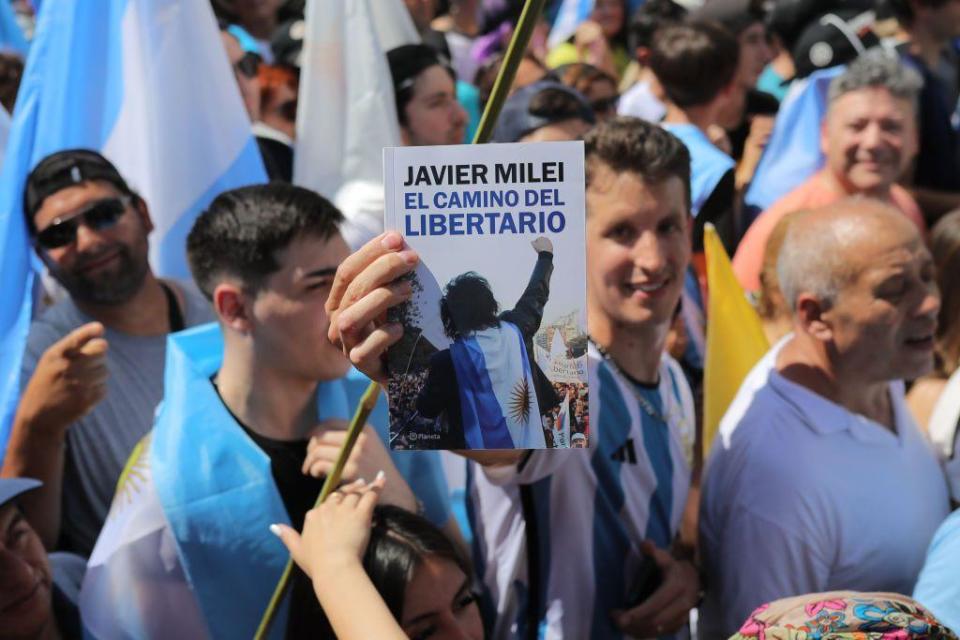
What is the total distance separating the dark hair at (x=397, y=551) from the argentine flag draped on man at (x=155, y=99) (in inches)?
63.9

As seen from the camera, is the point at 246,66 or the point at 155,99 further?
the point at 246,66

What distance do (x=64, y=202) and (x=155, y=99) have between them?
0.62 metres

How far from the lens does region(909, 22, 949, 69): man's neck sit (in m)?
5.52

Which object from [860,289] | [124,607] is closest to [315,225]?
[124,607]

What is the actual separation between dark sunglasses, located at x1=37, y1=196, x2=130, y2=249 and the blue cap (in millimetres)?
785

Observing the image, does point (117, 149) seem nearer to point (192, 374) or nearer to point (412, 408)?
point (192, 374)

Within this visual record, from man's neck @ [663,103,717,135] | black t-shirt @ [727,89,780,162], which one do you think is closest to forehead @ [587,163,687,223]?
man's neck @ [663,103,717,135]

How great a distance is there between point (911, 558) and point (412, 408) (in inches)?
52.3

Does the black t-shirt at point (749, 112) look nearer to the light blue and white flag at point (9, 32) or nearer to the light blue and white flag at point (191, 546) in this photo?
the light blue and white flag at point (9, 32)

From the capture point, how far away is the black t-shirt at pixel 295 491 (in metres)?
2.40

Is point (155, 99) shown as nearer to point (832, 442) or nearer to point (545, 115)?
point (545, 115)

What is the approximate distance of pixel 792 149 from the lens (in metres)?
4.96

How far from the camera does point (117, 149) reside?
3771 millimetres

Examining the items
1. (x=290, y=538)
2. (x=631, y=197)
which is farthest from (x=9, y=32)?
(x=290, y=538)
